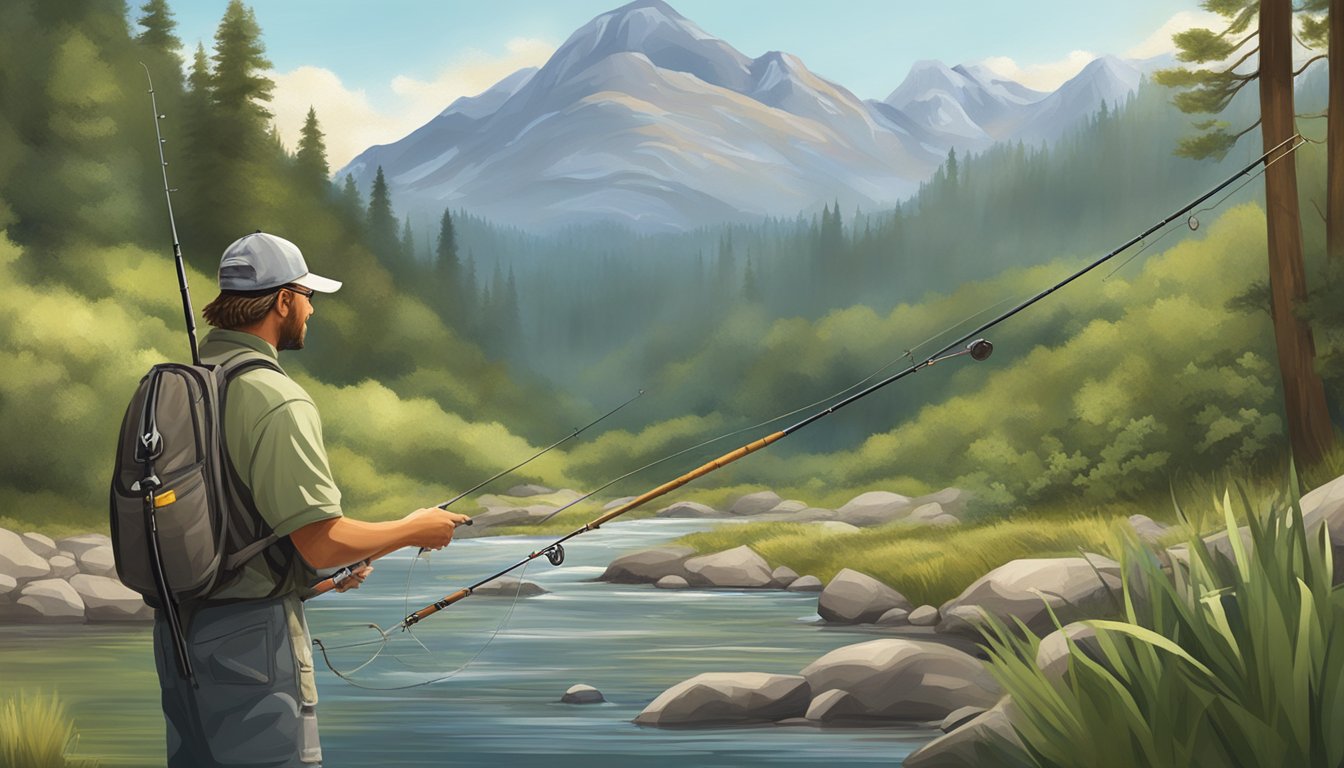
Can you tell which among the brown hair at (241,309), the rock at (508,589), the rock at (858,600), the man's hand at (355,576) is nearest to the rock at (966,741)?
the man's hand at (355,576)

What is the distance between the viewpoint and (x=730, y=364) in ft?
256

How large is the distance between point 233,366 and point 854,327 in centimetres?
7232

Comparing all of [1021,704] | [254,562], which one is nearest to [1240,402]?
[1021,704]

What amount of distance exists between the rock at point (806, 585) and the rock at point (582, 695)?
9796 mm

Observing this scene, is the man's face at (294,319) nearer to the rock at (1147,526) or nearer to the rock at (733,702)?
the rock at (733,702)

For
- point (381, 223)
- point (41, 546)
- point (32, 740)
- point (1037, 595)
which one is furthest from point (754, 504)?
point (32, 740)

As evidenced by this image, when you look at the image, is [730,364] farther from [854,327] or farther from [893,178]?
[893,178]

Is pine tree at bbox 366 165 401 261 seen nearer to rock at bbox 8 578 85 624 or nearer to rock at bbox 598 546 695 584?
rock at bbox 598 546 695 584

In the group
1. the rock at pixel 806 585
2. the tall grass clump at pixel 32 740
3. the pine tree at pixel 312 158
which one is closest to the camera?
the tall grass clump at pixel 32 740

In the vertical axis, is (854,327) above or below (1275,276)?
above

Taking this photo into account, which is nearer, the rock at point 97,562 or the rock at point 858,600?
the rock at point 858,600

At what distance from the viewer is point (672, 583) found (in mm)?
23719

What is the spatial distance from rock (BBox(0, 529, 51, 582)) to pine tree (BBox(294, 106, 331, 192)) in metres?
39.8

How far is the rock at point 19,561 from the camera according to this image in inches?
827
